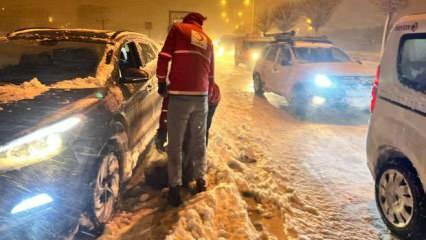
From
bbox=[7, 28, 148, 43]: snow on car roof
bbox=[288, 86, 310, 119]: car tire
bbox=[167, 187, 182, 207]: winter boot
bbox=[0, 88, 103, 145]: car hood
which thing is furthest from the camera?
bbox=[288, 86, 310, 119]: car tire

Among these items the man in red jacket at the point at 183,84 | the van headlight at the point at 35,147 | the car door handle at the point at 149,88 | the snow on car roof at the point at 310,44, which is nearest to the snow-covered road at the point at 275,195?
the man in red jacket at the point at 183,84

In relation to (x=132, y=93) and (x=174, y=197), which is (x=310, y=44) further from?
(x=174, y=197)

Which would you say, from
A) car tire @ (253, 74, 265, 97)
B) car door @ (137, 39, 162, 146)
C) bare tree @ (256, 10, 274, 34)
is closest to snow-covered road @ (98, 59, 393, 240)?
car door @ (137, 39, 162, 146)

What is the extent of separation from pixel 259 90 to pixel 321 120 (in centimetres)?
380

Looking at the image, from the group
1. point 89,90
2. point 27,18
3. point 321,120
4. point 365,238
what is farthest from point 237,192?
point 27,18

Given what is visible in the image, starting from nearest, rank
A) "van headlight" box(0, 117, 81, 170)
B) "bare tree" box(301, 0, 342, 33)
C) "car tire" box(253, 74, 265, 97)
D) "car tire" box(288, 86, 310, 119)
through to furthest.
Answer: "van headlight" box(0, 117, 81, 170) < "car tire" box(288, 86, 310, 119) < "car tire" box(253, 74, 265, 97) < "bare tree" box(301, 0, 342, 33)

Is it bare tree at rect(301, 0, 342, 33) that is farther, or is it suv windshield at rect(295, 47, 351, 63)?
bare tree at rect(301, 0, 342, 33)

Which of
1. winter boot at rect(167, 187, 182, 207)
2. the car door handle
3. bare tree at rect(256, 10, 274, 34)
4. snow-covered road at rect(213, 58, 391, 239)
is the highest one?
bare tree at rect(256, 10, 274, 34)

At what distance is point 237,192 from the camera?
4.54m

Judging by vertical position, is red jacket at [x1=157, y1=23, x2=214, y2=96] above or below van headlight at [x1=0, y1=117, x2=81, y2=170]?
above

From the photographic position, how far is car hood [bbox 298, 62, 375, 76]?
949 centimetres

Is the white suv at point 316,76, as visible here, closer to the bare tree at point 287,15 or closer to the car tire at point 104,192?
the car tire at point 104,192

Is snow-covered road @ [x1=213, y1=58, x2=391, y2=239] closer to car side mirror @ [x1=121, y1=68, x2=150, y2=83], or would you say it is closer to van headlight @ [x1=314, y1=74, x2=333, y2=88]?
van headlight @ [x1=314, y1=74, x2=333, y2=88]

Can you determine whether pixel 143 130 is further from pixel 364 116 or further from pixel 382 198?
pixel 364 116
